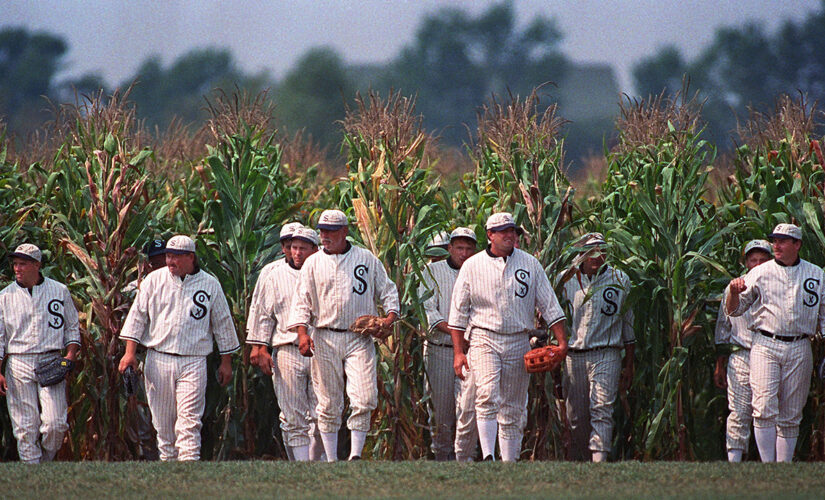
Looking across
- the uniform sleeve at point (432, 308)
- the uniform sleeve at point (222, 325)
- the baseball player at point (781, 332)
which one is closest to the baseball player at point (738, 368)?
the baseball player at point (781, 332)

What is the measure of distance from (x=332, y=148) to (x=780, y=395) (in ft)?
116

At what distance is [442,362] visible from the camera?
31.9ft

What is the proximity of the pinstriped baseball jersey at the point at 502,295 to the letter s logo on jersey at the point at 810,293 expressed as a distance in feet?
6.16

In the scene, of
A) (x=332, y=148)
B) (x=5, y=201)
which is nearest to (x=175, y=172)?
(x=5, y=201)

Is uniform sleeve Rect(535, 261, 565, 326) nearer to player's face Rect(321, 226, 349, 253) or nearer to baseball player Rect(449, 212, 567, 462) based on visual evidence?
baseball player Rect(449, 212, 567, 462)

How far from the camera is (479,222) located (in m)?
10.3

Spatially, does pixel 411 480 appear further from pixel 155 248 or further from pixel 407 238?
pixel 155 248

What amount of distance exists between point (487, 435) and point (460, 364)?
584 millimetres

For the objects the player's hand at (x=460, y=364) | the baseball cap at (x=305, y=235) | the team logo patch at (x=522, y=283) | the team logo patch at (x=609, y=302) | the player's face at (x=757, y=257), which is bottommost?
the player's hand at (x=460, y=364)

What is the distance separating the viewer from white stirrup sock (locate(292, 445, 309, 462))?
9.11 m

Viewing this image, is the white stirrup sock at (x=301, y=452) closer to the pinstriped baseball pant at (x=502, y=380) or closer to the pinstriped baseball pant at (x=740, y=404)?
the pinstriped baseball pant at (x=502, y=380)

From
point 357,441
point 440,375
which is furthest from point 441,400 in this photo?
point 357,441

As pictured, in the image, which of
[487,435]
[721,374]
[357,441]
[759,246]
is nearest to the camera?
[487,435]

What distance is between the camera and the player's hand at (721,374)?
941cm
